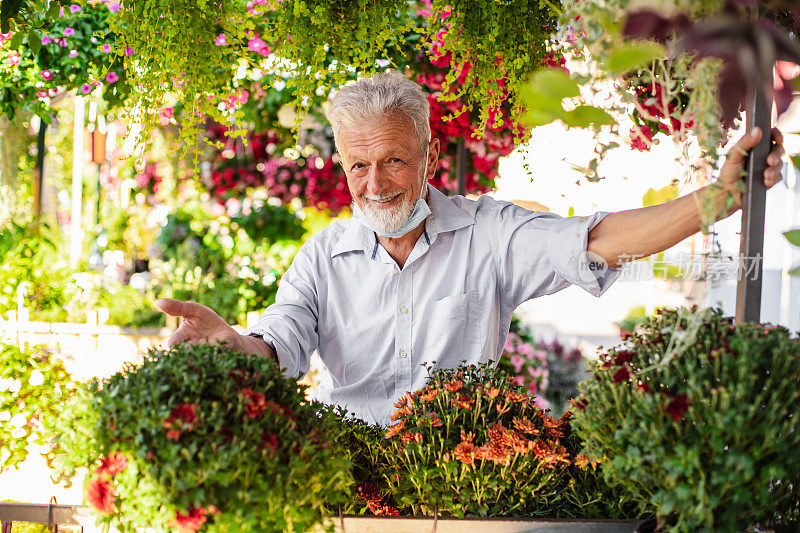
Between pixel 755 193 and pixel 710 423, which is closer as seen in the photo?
pixel 710 423

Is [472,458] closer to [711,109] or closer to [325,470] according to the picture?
[325,470]

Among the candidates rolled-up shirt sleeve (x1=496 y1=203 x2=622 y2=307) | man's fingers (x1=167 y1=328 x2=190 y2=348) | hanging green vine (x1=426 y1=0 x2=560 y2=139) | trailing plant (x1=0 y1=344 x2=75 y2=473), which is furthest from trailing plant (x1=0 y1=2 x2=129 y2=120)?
rolled-up shirt sleeve (x1=496 y1=203 x2=622 y2=307)

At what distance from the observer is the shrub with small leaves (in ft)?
4.02

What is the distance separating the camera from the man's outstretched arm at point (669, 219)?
1073 mm

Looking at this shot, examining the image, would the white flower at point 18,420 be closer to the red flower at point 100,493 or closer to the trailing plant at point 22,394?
the trailing plant at point 22,394

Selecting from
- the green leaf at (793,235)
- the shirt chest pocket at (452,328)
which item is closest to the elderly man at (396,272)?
the shirt chest pocket at (452,328)

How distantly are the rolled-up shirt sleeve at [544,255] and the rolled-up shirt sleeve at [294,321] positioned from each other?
0.55 metres

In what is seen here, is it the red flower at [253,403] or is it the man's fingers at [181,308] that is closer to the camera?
the red flower at [253,403]

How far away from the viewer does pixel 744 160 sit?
3.63 feet

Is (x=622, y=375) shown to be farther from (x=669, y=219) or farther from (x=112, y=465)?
(x=112, y=465)

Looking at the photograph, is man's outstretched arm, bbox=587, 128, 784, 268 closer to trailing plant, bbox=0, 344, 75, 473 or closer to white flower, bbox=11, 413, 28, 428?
trailing plant, bbox=0, 344, 75, 473

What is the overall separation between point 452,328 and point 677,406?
0.93 m

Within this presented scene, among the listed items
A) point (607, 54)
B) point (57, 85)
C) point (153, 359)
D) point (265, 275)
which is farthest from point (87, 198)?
point (607, 54)

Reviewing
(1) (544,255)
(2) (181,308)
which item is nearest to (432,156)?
(1) (544,255)
